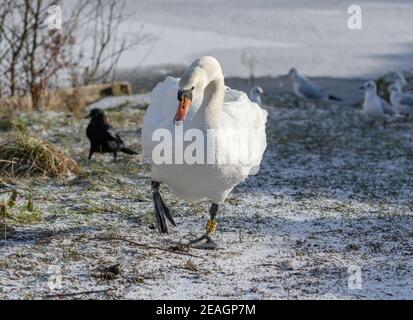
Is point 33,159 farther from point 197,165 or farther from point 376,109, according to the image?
point 376,109

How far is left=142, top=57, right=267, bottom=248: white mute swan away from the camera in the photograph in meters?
4.60

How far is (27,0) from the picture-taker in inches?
355

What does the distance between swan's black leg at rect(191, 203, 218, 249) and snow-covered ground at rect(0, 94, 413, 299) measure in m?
0.06

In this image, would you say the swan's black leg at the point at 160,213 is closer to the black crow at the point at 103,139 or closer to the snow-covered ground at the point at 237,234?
the snow-covered ground at the point at 237,234

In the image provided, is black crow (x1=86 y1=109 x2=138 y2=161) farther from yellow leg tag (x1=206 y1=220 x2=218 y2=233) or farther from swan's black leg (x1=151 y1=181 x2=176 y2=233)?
yellow leg tag (x1=206 y1=220 x2=218 y2=233)

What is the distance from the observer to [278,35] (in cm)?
1474

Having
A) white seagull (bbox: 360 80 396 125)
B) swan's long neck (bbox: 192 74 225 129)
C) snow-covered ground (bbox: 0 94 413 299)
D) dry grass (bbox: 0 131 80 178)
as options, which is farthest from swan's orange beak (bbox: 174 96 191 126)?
white seagull (bbox: 360 80 396 125)

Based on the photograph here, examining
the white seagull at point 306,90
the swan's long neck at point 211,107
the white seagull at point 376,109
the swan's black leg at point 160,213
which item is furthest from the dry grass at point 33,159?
the white seagull at point 306,90

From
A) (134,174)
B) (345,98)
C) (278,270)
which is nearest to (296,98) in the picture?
(345,98)

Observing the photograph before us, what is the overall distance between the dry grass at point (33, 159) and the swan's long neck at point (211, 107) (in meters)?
1.90

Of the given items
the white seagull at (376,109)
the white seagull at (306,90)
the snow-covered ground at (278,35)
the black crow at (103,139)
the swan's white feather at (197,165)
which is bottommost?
the swan's white feather at (197,165)

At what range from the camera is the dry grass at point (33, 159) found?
249 inches

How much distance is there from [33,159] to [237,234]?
1.86 m
